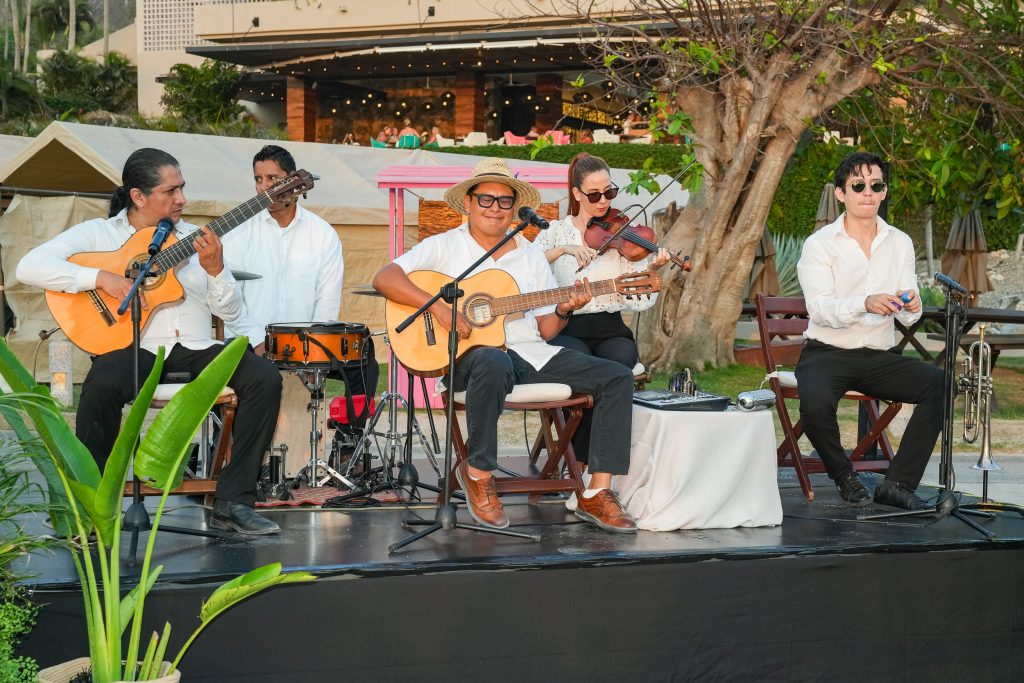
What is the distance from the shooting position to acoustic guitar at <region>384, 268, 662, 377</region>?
477cm

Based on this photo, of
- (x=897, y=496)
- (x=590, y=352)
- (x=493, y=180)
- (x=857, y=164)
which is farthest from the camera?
(x=590, y=352)

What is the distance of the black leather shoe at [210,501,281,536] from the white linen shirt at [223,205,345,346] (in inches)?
61.5

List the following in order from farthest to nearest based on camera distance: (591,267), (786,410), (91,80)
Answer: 1. (91,80)
2. (786,410)
3. (591,267)

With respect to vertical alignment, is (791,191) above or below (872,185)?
above

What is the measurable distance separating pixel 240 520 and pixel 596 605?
145 centimetres

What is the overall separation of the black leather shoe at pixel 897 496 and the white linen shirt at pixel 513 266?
1692 millimetres

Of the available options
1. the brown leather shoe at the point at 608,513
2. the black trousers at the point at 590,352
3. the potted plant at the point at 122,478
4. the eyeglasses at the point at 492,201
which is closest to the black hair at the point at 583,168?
the eyeglasses at the point at 492,201

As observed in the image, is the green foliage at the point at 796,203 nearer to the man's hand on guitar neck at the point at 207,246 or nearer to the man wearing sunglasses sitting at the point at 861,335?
the man wearing sunglasses sitting at the point at 861,335

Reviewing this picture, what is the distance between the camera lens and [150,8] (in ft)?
109

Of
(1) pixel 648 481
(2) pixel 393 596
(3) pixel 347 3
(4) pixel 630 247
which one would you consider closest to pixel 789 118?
(4) pixel 630 247

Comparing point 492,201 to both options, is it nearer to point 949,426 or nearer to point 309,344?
point 309,344

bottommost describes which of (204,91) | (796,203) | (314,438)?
(314,438)

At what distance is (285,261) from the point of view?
598 centimetres

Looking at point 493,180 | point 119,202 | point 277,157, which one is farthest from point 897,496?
point 119,202
